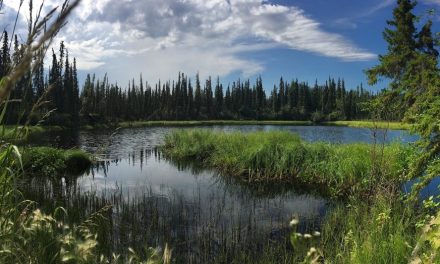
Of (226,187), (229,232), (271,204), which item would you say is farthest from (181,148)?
(229,232)

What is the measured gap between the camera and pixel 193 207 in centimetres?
1149

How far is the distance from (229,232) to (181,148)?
57.9 feet

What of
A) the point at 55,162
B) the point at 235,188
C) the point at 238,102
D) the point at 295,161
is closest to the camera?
the point at 235,188

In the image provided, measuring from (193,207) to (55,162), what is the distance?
9.95 m

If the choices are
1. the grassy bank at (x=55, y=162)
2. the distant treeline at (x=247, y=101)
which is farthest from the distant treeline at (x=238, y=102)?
the grassy bank at (x=55, y=162)

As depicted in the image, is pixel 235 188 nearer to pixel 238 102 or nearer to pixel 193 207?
pixel 193 207

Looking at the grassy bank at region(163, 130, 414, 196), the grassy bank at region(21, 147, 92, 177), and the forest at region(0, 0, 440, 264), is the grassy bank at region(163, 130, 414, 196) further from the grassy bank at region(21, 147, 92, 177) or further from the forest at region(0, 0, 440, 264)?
the grassy bank at region(21, 147, 92, 177)

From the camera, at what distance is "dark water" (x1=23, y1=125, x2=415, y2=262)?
324 inches

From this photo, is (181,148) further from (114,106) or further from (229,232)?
(114,106)

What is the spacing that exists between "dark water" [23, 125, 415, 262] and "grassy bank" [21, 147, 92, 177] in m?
1.00

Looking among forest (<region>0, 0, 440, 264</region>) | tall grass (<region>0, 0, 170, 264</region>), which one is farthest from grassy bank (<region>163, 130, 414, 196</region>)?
tall grass (<region>0, 0, 170, 264</region>)

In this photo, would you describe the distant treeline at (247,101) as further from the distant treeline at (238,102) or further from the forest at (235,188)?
the forest at (235,188)

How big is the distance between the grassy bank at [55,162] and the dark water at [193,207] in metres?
1.00

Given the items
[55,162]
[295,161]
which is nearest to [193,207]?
[295,161]
